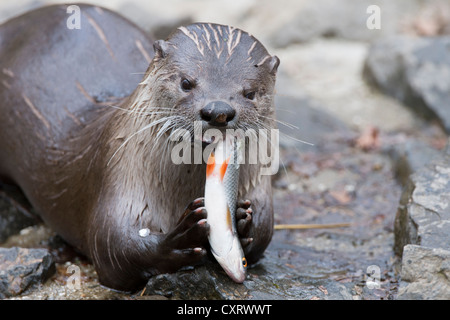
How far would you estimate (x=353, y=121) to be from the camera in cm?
522

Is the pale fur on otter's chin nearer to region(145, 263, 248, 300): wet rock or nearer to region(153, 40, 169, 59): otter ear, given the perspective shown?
region(153, 40, 169, 59): otter ear

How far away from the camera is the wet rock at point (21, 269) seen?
9.99 feet

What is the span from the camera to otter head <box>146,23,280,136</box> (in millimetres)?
2506

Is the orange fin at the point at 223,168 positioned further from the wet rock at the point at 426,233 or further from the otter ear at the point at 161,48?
the wet rock at the point at 426,233

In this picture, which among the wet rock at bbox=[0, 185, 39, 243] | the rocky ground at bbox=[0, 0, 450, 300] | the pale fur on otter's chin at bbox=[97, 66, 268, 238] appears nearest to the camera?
the pale fur on otter's chin at bbox=[97, 66, 268, 238]

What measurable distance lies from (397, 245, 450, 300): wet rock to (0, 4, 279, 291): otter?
0.62 m

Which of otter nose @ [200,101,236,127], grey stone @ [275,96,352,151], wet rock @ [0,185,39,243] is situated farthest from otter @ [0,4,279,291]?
grey stone @ [275,96,352,151]

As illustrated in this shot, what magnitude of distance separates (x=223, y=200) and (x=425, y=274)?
2.54 ft

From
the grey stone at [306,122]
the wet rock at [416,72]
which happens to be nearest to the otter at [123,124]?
the grey stone at [306,122]

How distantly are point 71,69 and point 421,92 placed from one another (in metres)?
2.72

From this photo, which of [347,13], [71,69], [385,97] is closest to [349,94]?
[385,97]

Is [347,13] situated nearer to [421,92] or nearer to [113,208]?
[421,92]

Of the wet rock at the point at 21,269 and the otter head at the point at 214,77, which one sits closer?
the otter head at the point at 214,77

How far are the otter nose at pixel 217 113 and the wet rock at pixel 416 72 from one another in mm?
2930
